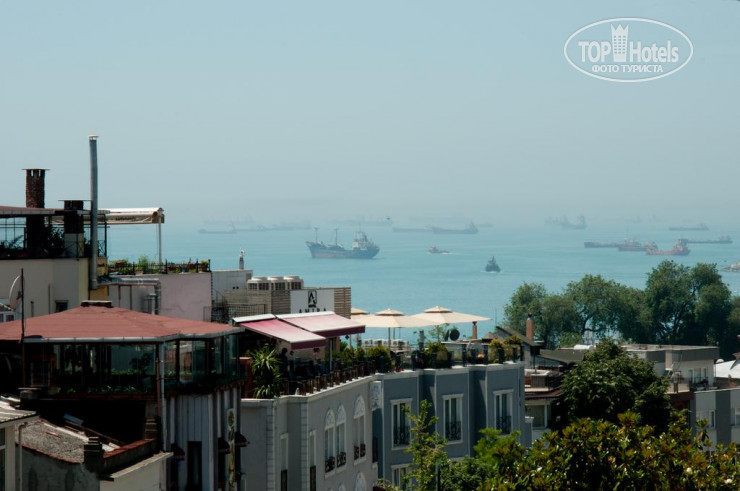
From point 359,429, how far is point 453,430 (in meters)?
5.85

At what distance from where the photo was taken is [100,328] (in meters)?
25.8

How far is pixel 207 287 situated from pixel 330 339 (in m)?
3.53

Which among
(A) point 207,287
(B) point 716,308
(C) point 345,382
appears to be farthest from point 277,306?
(B) point 716,308

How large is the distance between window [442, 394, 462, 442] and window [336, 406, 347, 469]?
7097mm

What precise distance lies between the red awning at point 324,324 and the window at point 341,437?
230cm

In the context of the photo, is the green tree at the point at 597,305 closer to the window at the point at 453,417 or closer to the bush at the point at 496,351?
the bush at the point at 496,351

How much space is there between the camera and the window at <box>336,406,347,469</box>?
38.2 m

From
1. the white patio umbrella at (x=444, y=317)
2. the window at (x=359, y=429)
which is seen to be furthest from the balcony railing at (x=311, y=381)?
the white patio umbrella at (x=444, y=317)

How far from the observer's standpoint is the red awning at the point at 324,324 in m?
39.7

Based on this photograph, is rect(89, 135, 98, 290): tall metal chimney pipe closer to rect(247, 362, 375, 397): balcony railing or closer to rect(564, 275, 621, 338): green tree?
rect(247, 362, 375, 397): balcony railing

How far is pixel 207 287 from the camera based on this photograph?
42250mm

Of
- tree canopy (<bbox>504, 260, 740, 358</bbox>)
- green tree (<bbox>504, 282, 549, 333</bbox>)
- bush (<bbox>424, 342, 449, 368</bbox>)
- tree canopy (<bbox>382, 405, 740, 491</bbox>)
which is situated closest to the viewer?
tree canopy (<bbox>382, 405, 740, 491</bbox>)

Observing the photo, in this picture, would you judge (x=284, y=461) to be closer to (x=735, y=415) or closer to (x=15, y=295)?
(x=15, y=295)

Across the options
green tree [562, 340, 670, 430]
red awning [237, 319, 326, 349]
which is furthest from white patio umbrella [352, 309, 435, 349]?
red awning [237, 319, 326, 349]
